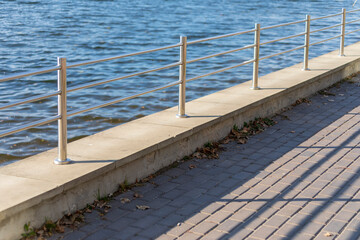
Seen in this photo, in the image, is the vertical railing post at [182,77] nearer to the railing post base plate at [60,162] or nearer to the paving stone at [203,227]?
the railing post base plate at [60,162]

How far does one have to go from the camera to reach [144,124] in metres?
8.36

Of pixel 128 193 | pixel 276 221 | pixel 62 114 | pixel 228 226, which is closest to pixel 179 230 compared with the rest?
pixel 228 226

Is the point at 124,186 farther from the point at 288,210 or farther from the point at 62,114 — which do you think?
the point at 288,210

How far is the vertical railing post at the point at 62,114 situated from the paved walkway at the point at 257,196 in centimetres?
70

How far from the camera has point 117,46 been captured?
995 inches

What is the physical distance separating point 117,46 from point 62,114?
18940 millimetres

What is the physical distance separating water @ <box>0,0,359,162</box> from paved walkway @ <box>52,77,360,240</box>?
444 centimetres

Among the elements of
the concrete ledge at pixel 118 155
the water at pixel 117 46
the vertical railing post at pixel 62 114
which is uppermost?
the vertical railing post at pixel 62 114

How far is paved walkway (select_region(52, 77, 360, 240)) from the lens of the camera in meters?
5.94

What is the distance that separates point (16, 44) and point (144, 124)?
59.3 ft

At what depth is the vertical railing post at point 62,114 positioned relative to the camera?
21.2 feet

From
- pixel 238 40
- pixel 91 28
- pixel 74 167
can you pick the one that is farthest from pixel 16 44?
pixel 74 167

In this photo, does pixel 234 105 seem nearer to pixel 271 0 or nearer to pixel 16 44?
pixel 16 44

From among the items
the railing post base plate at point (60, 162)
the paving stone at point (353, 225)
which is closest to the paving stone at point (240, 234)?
the paving stone at point (353, 225)
